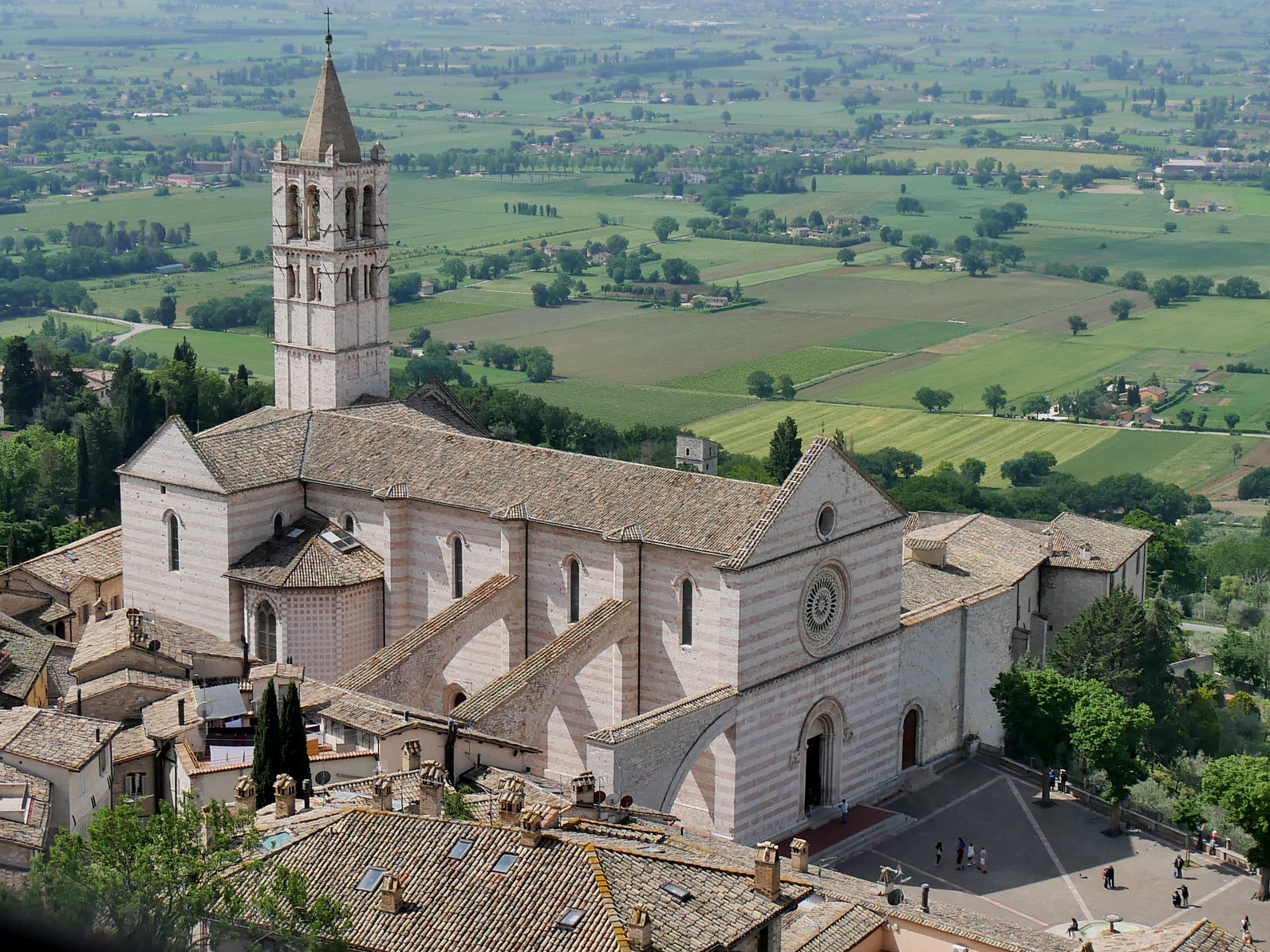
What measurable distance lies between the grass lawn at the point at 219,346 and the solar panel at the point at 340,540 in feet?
240

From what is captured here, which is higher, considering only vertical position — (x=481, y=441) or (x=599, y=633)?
(x=481, y=441)

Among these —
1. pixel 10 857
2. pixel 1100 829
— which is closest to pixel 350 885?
pixel 10 857

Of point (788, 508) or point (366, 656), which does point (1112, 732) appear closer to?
point (788, 508)

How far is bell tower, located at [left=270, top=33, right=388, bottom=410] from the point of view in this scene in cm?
5716

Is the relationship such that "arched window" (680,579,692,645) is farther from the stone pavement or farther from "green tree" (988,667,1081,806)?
"green tree" (988,667,1081,806)

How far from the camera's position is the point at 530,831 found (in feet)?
105

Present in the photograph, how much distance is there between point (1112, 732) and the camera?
50.2 m

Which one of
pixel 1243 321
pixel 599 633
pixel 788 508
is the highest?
pixel 788 508

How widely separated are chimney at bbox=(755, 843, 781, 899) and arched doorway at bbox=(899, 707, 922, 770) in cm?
2013

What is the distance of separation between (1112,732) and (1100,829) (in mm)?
2403

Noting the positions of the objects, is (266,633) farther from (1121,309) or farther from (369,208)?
(1121,309)

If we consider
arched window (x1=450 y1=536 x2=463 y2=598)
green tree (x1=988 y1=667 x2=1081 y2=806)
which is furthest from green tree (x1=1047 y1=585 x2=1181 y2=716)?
arched window (x1=450 y1=536 x2=463 y2=598)

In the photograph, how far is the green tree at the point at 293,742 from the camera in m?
40.7

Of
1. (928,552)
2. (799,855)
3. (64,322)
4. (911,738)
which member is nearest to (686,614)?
(911,738)
